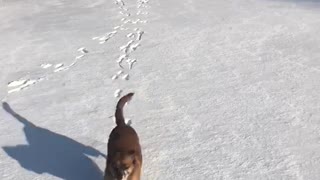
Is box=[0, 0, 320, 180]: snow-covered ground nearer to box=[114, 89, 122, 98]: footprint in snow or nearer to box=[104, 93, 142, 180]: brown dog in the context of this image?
box=[114, 89, 122, 98]: footprint in snow

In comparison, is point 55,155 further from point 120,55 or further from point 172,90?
point 120,55

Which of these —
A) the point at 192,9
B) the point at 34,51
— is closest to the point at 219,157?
the point at 34,51

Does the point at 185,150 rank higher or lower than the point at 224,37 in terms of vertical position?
higher

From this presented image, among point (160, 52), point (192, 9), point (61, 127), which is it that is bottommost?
point (192, 9)

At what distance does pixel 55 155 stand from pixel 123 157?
1.03 m

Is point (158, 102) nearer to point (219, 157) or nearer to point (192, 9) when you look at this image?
point (219, 157)

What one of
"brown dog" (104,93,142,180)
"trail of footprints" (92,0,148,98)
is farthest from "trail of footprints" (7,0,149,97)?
"brown dog" (104,93,142,180)

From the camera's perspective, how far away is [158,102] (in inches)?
180

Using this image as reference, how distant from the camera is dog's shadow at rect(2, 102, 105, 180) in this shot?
3.40m

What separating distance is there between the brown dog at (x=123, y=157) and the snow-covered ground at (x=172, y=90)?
1.15 feet

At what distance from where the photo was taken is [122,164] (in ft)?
9.06

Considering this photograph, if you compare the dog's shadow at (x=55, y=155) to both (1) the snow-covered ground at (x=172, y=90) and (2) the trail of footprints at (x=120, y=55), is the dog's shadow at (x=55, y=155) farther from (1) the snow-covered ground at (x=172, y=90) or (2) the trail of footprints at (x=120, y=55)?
(2) the trail of footprints at (x=120, y=55)

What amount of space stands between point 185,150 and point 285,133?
0.79 meters

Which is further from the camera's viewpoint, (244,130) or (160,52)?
(160,52)
